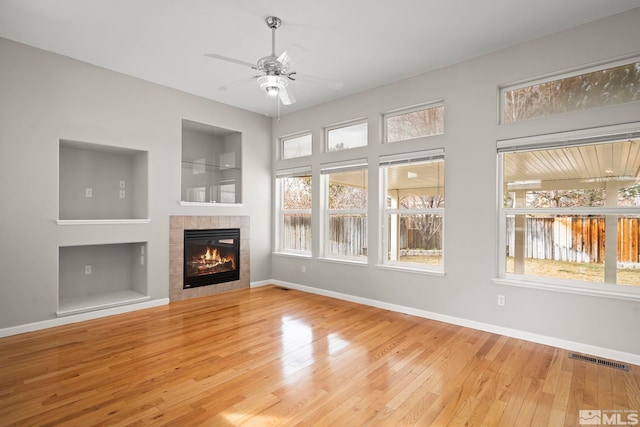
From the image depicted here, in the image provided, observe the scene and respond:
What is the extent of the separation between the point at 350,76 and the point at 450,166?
1.70m

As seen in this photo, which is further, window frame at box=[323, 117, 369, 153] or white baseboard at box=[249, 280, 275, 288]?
white baseboard at box=[249, 280, 275, 288]

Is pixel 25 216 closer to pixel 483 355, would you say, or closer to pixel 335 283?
pixel 335 283

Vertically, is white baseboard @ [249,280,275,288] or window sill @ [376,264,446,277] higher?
window sill @ [376,264,446,277]

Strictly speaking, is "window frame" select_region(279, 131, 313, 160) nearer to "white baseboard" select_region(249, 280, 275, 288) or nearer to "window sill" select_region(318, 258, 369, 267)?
"window sill" select_region(318, 258, 369, 267)

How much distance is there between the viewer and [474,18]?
120 inches

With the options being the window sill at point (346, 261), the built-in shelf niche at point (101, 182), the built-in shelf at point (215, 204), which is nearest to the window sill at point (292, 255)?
the window sill at point (346, 261)

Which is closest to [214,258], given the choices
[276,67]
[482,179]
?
[276,67]

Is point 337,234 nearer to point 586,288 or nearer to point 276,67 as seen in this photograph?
point 276,67

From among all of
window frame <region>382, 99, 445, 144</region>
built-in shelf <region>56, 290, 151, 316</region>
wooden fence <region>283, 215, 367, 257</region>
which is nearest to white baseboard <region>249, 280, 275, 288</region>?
wooden fence <region>283, 215, 367, 257</region>

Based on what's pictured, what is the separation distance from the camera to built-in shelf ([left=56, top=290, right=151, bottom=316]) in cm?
394

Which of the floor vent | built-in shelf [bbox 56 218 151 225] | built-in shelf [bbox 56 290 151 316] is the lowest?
the floor vent

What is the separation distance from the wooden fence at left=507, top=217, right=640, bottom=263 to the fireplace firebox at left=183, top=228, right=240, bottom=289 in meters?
4.01

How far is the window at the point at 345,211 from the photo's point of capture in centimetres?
491

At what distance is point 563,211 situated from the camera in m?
3.29
